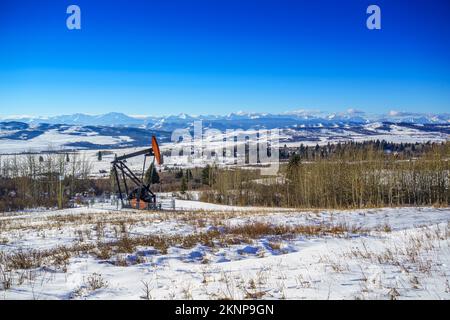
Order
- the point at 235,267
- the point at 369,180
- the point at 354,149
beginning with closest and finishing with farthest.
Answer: the point at 235,267, the point at 369,180, the point at 354,149

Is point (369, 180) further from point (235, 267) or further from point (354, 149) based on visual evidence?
point (235, 267)

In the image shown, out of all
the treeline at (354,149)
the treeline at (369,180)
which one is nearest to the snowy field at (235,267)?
the treeline at (369,180)

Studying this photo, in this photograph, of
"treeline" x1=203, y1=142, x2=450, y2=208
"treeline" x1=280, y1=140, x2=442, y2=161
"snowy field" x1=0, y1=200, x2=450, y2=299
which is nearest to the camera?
"snowy field" x1=0, y1=200, x2=450, y2=299

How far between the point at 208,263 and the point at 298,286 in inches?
107

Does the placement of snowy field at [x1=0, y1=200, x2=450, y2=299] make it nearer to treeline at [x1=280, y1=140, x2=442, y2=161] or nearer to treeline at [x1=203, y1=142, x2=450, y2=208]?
treeline at [x1=203, y1=142, x2=450, y2=208]

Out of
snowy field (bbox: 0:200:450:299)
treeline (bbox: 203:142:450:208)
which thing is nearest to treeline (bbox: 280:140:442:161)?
treeline (bbox: 203:142:450:208)

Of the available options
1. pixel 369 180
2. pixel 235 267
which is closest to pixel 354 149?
pixel 369 180

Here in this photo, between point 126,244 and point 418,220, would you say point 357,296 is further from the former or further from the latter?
point 418,220

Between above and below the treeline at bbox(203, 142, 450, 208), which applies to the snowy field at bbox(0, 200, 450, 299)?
above

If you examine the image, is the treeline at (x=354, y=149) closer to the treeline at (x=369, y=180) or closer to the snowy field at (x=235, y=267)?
the treeline at (x=369, y=180)

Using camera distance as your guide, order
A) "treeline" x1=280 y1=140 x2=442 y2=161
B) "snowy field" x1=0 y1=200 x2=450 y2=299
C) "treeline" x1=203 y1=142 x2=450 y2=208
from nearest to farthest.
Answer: "snowy field" x1=0 y1=200 x2=450 y2=299 < "treeline" x1=203 y1=142 x2=450 y2=208 < "treeline" x1=280 y1=140 x2=442 y2=161
